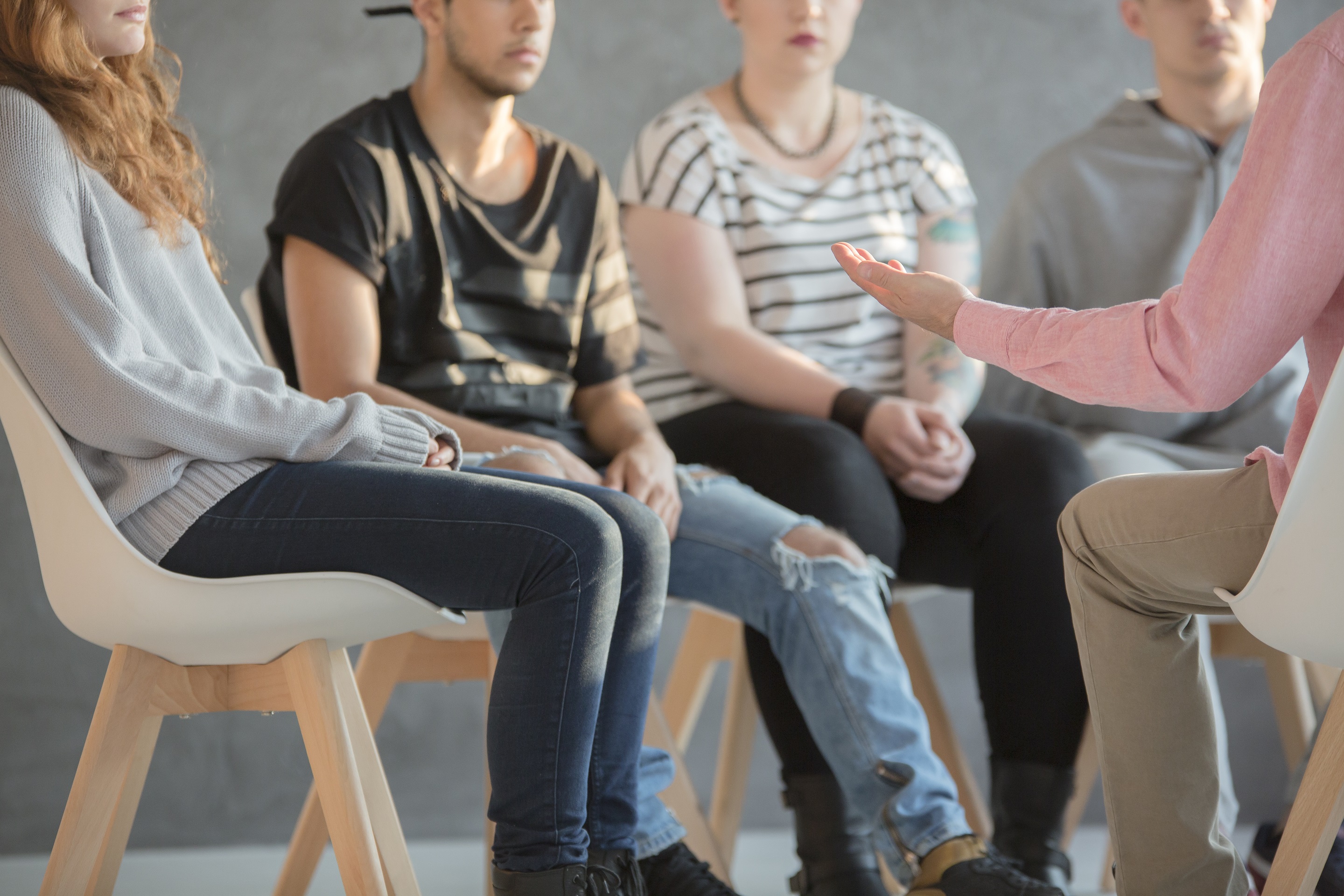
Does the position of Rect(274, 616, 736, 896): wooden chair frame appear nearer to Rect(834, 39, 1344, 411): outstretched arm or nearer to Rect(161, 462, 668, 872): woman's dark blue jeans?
Rect(161, 462, 668, 872): woman's dark blue jeans

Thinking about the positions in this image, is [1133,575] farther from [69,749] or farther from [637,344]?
[69,749]

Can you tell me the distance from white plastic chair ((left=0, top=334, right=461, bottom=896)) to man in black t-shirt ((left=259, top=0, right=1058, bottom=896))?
173 millimetres

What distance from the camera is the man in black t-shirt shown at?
113 centimetres

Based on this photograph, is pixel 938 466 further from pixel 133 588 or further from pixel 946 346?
pixel 133 588

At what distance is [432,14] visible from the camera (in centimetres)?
140

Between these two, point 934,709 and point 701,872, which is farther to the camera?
point 934,709

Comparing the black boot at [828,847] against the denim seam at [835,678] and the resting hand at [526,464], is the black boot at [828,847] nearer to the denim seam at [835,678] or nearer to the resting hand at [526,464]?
the denim seam at [835,678]

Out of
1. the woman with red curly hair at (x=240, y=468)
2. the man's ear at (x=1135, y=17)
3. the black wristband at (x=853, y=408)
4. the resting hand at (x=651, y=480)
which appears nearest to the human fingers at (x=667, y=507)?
the resting hand at (x=651, y=480)

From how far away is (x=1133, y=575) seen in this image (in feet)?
3.06

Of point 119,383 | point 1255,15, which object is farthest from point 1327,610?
point 1255,15

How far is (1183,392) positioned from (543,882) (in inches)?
23.2

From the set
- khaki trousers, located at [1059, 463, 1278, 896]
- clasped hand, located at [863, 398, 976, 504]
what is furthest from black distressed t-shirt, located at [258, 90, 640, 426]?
khaki trousers, located at [1059, 463, 1278, 896]

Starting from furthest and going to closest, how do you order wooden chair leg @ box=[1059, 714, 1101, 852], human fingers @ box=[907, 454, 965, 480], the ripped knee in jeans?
wooden chair leg @ box=[1059, 714, 1101, 852] < human fingers @ box=[907, 454, 965, 480] < the ripped knee in jeans

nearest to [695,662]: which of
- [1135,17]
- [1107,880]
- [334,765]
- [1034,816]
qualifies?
[1034,816]
